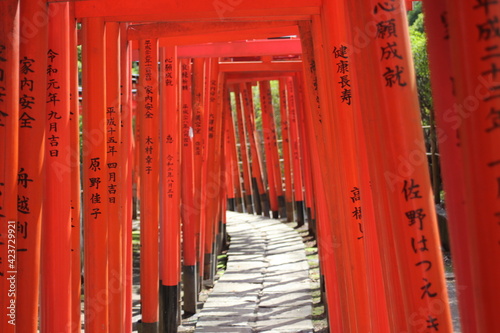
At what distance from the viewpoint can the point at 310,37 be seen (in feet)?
16.3

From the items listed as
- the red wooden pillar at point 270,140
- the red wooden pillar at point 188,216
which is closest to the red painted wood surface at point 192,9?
the red wooden pillar at point 188,216

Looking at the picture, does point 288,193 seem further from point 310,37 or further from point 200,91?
point 310,37

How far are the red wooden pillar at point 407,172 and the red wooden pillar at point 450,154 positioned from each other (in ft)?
0.72

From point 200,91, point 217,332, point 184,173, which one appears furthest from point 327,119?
point 200,91

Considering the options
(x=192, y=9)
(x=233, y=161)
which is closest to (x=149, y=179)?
(x=192, y=9)

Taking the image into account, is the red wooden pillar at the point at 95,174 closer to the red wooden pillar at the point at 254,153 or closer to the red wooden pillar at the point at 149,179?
the red wooden pillar at the point at 149,179

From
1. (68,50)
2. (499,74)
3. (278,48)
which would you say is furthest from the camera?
(278,48)

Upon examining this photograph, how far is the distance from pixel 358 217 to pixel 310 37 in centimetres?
161

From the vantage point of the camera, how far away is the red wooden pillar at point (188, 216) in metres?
8.48

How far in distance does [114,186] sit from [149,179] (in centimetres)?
189

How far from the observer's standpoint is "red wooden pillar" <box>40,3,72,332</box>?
3.70m

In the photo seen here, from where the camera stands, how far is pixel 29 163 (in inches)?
122

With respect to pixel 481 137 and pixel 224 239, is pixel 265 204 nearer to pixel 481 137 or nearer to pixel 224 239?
pixel 224 239

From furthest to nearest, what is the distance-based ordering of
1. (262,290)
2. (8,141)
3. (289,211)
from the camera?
(289,211), (262,290), (8,141)
